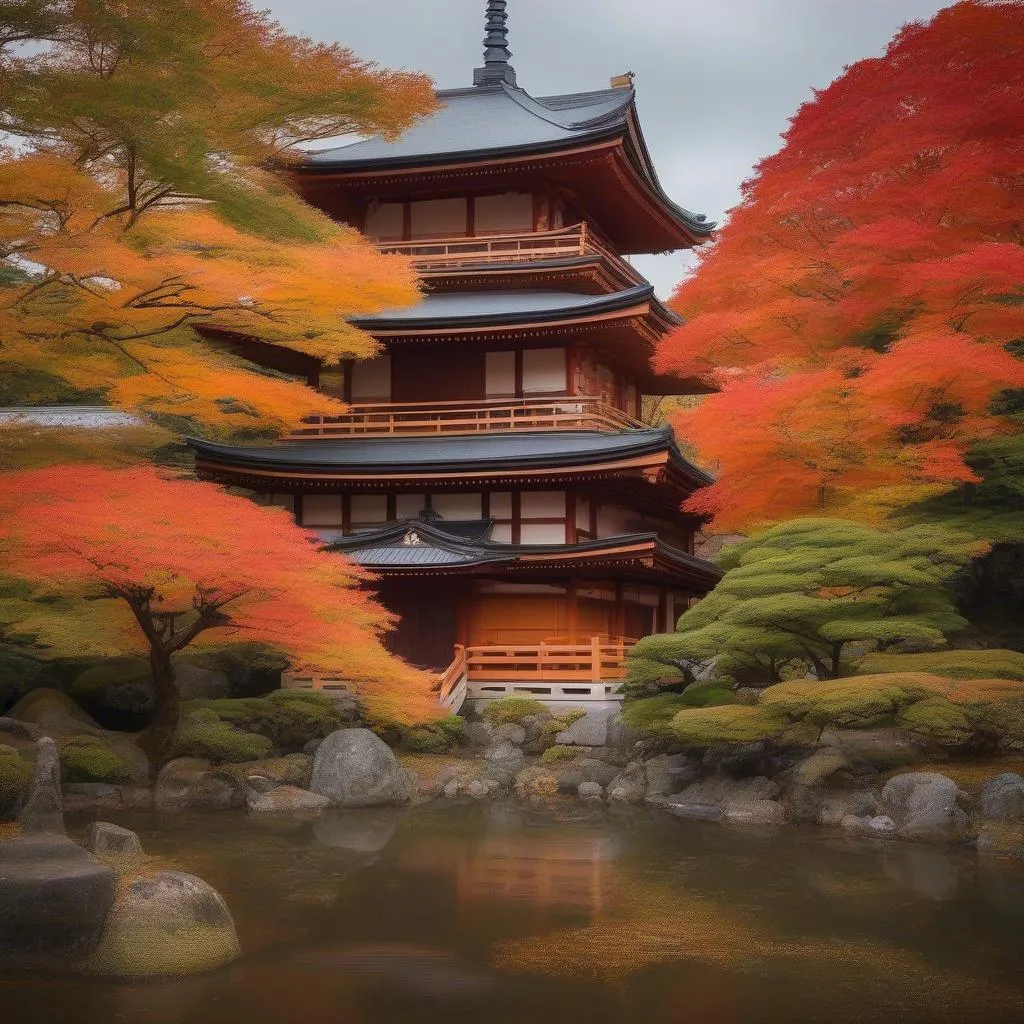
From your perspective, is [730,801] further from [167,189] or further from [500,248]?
[500,248]

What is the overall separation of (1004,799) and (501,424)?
13974 millimetres

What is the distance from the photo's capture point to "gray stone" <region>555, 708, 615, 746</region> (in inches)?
804

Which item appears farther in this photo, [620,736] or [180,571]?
[620,736]

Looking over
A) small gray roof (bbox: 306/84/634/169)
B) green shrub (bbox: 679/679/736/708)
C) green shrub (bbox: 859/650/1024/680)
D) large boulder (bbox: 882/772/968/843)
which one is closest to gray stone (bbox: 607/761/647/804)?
green shrub (bbox: 679/679/736/708)

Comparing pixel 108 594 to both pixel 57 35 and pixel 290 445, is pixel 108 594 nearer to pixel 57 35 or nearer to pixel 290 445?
pixel 57 35

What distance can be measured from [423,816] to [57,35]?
1071 cm

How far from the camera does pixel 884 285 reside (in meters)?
20.6

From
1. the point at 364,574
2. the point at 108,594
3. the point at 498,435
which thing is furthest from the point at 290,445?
the point at 108,594

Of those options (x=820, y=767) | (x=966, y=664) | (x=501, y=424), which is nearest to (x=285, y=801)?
(x=820, y=767)

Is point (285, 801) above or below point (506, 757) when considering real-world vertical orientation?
below

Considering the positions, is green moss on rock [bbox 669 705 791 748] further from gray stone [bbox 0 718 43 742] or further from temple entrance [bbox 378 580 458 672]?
gray stone [bbox 0 718 43 742]

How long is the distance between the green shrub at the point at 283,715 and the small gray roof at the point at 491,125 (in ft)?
37.9

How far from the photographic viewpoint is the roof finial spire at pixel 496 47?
30.9m

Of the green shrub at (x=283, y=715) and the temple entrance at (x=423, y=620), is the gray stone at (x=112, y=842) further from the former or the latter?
the temple entrance at (x=423, y=620)
